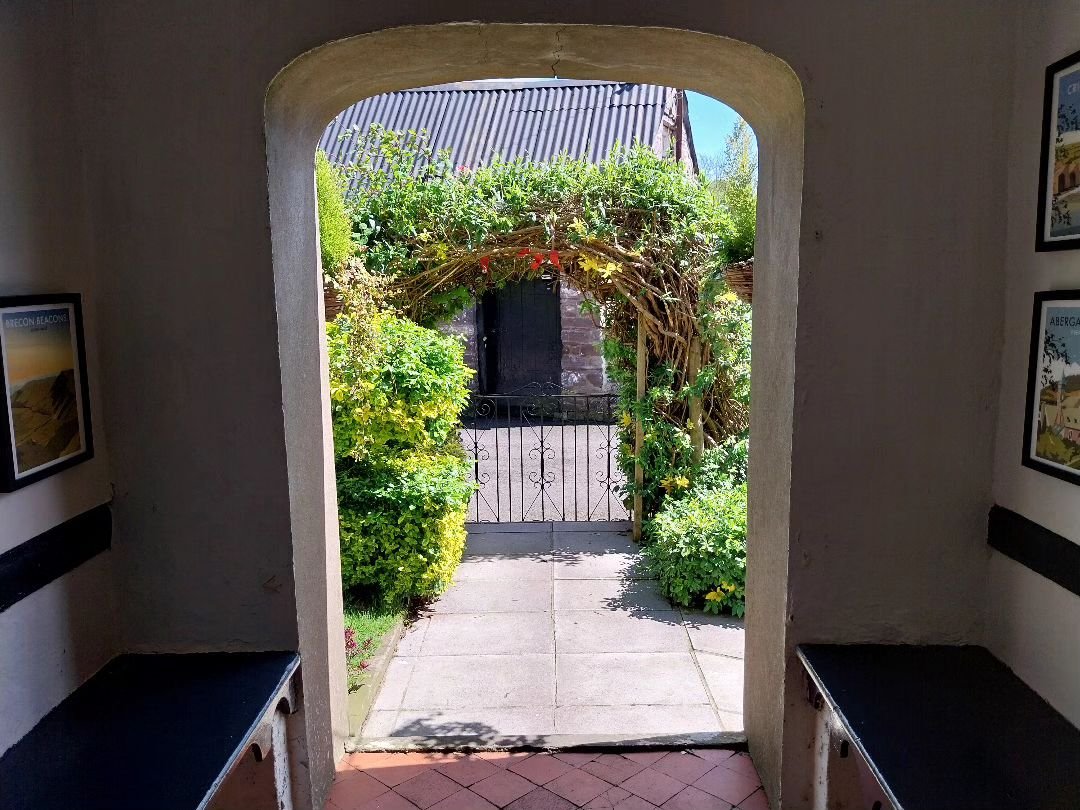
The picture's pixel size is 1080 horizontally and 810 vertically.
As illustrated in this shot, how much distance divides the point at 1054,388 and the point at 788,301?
2.59 feet

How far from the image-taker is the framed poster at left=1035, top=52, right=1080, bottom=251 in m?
2.21

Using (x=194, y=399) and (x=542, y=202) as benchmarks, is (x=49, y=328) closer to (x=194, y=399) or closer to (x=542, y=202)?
(x=194, y=399)

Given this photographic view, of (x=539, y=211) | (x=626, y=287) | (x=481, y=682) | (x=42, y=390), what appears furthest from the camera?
(x=626, y=287)

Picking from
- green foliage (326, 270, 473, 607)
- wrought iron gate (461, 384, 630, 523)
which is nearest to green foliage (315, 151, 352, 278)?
green foliage (326, 270, 473, 607)

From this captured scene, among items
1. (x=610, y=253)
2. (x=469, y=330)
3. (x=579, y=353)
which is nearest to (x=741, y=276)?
(x=610, y=253)

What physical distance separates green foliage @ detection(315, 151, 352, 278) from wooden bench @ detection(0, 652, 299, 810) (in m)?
2.96

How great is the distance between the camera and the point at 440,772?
326 centimetres

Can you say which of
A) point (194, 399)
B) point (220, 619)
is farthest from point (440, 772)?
point (194, 399)

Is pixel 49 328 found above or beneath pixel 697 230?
beneath

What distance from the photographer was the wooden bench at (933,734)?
1954 millimetres

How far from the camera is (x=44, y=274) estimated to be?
2328 mm

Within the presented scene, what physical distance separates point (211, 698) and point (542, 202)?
430 cm

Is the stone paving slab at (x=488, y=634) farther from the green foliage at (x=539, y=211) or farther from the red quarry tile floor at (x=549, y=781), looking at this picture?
the green foliage at (x=539, y=211)

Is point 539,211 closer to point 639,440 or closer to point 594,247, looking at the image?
point 594,247
